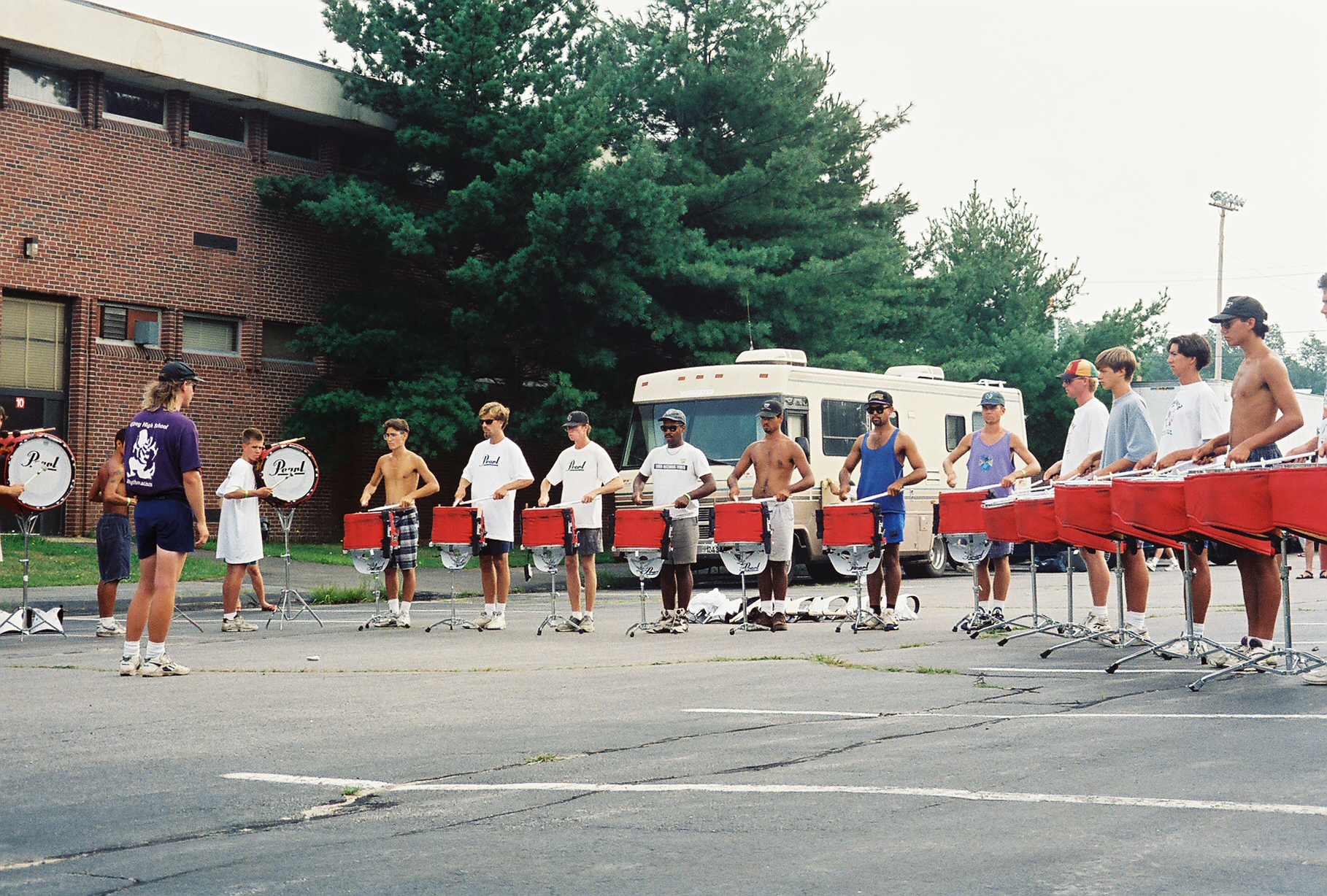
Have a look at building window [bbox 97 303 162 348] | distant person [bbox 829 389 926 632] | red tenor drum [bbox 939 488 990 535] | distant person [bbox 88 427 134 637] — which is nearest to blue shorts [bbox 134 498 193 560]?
distant person [bbox 88 427 134 637]

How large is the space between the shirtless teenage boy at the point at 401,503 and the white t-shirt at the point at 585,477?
1.49 m

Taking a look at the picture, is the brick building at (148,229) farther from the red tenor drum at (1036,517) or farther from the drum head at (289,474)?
the red tenor drum at (1036,517)

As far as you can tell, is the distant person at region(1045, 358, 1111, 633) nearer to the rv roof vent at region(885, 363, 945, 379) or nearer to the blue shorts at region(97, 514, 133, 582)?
the blue shorts at region(97, 514, 133, 582)

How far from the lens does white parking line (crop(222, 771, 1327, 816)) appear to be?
485 centimetres

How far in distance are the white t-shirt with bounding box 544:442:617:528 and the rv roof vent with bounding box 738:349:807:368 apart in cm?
795

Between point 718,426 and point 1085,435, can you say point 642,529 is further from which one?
point 718,426

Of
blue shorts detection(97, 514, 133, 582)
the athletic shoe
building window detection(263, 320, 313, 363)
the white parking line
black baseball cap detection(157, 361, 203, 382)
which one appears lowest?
the athletic shoe

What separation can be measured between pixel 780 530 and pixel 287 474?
5350 millimetres

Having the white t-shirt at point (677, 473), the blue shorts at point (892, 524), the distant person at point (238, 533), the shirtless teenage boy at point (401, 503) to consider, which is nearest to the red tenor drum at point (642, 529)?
the white t-shirt at point (677, 473)

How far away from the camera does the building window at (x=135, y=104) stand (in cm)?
2608

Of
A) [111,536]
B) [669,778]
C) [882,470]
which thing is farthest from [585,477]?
[669,778]

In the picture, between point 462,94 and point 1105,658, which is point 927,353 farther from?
point 1105,658

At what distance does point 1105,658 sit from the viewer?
10039 mm

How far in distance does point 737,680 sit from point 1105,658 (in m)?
2.86
